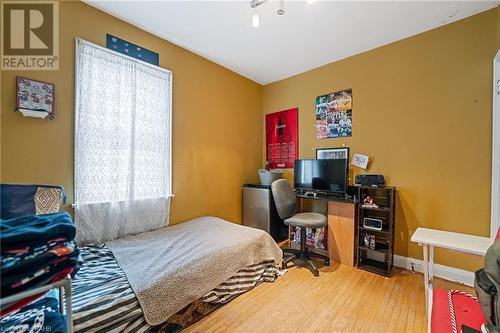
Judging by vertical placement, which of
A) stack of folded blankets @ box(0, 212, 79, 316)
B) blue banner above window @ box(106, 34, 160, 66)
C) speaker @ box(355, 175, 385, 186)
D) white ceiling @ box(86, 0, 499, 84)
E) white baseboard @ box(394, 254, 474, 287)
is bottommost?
white baseboard @ box(394, 254, 474, 287)

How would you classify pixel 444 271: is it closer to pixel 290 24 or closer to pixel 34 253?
pixel 290 24

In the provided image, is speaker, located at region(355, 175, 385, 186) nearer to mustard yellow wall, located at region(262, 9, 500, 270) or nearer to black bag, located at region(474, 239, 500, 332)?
mustard yellow wall, located at region(262, 9, 500, 270)

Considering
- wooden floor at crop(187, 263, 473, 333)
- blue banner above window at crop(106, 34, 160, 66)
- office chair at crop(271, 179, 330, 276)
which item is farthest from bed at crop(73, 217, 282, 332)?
blue banner above window at crop(106, 34, 160, 66)

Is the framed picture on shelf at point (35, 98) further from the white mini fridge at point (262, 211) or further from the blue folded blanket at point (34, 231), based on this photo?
the white mini fridge at point (262, 211)

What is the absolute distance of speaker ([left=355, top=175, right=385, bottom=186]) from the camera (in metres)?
2.52

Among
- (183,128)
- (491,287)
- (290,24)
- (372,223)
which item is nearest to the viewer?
(491,287)

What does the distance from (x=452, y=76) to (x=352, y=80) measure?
40.1 inches

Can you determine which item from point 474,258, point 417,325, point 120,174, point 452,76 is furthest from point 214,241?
point 452,76

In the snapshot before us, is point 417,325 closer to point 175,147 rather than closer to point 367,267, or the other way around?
point 367,267

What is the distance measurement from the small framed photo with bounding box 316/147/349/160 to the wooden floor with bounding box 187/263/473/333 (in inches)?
58.2

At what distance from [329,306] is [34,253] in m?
2.04

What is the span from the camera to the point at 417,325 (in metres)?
1.61

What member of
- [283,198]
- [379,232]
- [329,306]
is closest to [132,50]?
[283,198]

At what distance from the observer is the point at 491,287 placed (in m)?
0.79
